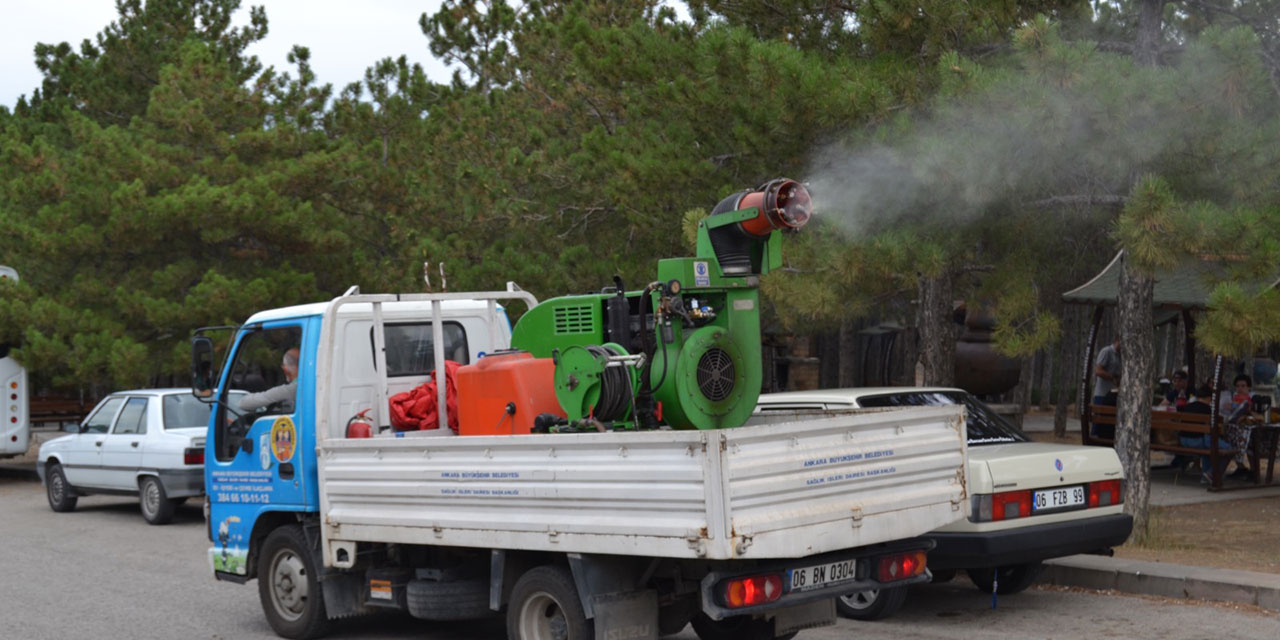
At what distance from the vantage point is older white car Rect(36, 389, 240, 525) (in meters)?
15.4

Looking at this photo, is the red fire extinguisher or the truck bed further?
the red fire extinguisher

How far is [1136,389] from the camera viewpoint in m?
11.7

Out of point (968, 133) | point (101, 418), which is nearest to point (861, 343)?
point (101, 418)

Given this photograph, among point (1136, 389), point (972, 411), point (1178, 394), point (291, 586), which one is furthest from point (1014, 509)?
point (1178, 394)

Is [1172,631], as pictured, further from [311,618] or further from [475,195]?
[475,195]

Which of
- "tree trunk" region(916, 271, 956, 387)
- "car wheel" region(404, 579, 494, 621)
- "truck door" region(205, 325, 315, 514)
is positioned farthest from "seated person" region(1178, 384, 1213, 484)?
"truck door" region(205, 325, 315, 514)

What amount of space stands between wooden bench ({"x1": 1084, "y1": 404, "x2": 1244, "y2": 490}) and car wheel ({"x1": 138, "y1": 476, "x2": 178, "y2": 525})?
1094 centimetres

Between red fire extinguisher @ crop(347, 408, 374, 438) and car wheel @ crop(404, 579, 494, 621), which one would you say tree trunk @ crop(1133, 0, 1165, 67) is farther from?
car wheel @ crop(404, 579, 494, 621)

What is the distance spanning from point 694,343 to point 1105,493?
131 inches

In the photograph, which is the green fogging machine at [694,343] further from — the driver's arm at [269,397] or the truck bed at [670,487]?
the driver's arm at [269,397]

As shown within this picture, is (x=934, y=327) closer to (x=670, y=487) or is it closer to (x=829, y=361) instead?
(x=670, y=487)

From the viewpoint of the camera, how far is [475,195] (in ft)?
59.2

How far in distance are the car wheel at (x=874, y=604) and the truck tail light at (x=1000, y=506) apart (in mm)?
806

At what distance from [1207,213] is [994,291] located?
289 centimetres
